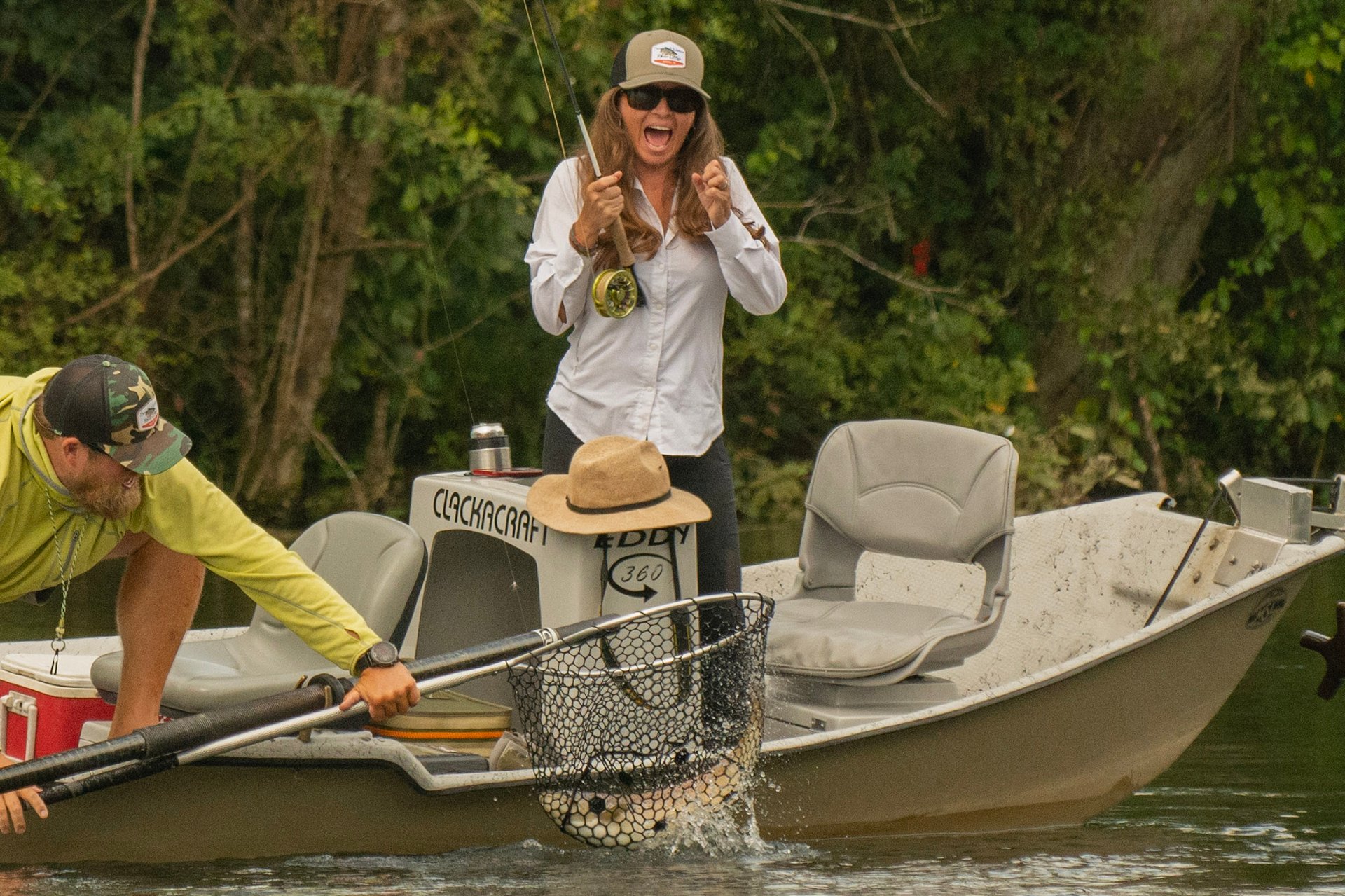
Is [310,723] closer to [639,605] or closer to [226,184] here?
[639,605]

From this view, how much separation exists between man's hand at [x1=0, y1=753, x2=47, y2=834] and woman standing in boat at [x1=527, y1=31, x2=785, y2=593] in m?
1.30

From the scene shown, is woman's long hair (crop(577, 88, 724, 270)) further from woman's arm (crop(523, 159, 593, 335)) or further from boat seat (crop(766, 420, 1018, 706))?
boat seat (crop(766, 420, 1018, 706))

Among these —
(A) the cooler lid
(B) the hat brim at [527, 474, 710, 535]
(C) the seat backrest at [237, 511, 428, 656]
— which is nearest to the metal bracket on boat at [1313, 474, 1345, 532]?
(B) the hat brim at [527, 474, 710, 535]

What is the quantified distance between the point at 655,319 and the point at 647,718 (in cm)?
87

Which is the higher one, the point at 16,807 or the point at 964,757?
the point at 16,807

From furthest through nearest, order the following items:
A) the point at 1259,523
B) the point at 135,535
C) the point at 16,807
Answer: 1. the point at 1259,523
2. the point at 135,535
3. the point at 16,807

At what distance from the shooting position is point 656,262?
13.5 feet

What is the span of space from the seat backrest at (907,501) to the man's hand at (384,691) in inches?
66.7

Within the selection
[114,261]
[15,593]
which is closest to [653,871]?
[15,593]

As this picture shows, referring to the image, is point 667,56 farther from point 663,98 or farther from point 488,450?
point 488,450

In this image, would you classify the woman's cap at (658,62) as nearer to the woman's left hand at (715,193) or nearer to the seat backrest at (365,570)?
the woman's left hand at (715,193)

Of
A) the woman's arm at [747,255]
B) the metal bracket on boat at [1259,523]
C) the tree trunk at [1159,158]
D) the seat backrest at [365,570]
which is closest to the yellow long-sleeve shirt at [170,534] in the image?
the seat backrest at [365,570]

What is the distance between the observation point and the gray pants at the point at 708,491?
4.24 metres

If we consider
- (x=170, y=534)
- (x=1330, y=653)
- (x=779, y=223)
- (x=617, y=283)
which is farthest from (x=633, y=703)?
(x=779, y=223)
